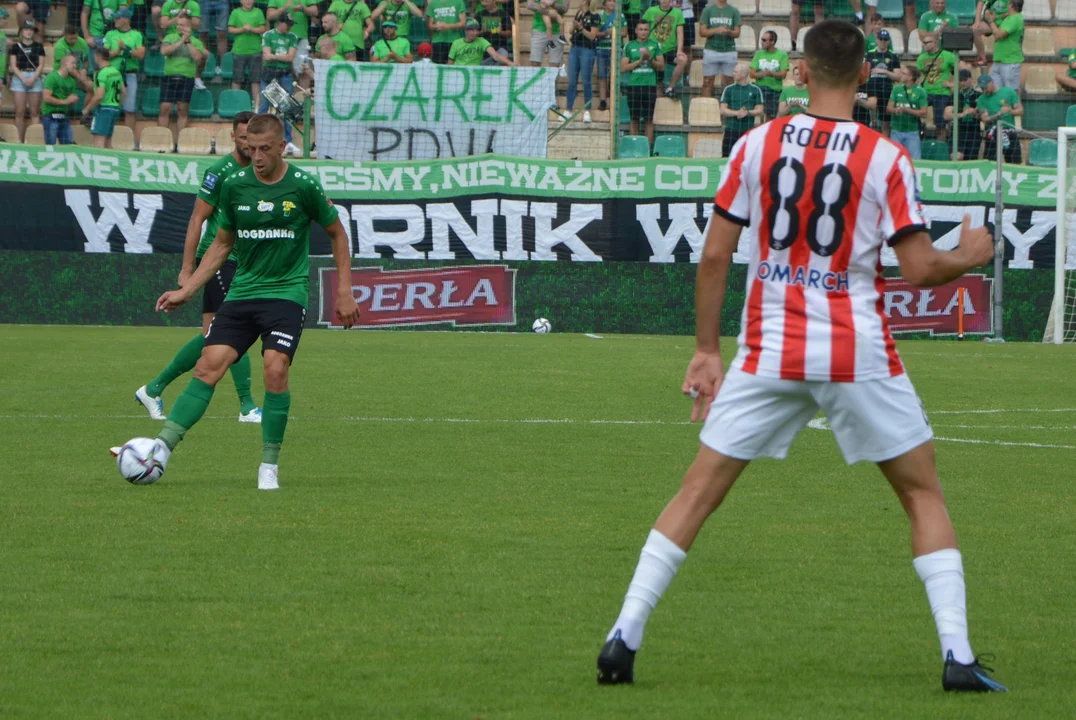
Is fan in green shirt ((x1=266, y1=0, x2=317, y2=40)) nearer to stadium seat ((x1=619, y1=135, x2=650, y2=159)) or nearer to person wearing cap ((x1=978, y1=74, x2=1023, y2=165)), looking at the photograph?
stadium seat ((x1=619, y1=135, x2=650, y2=159))

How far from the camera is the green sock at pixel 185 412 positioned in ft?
28.6

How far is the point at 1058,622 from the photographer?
5.55 metres

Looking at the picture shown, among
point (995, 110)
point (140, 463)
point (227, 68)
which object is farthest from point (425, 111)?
point (140, 463)

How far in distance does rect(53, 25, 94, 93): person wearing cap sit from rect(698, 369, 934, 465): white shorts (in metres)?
22.2

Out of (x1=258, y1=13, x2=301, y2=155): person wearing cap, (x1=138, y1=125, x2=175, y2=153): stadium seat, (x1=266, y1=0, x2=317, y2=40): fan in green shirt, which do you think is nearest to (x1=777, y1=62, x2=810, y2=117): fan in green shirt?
(x1=258, y1=13, x2=301, y2=155): person wearing cap

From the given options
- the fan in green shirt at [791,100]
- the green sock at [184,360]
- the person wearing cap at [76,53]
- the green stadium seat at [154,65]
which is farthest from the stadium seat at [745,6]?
the green sock at [184,360]

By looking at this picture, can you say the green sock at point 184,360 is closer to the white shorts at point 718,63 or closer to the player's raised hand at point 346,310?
the player's raised hand at point 346,310

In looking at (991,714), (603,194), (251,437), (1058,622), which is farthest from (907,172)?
(603,194)

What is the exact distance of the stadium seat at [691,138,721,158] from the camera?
24984mm

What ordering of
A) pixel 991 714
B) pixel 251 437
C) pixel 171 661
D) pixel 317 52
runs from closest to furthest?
pixel 991 714 → pixel 171 661 → pixel 251 437 → pixel 317 52

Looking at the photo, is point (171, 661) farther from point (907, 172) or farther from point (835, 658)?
point (907, 172)

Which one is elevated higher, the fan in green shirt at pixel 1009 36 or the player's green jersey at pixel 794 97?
A: the fan in green shirt at pixel 1009 36

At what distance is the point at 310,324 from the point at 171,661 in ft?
60.4

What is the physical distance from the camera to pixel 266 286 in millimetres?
8867
